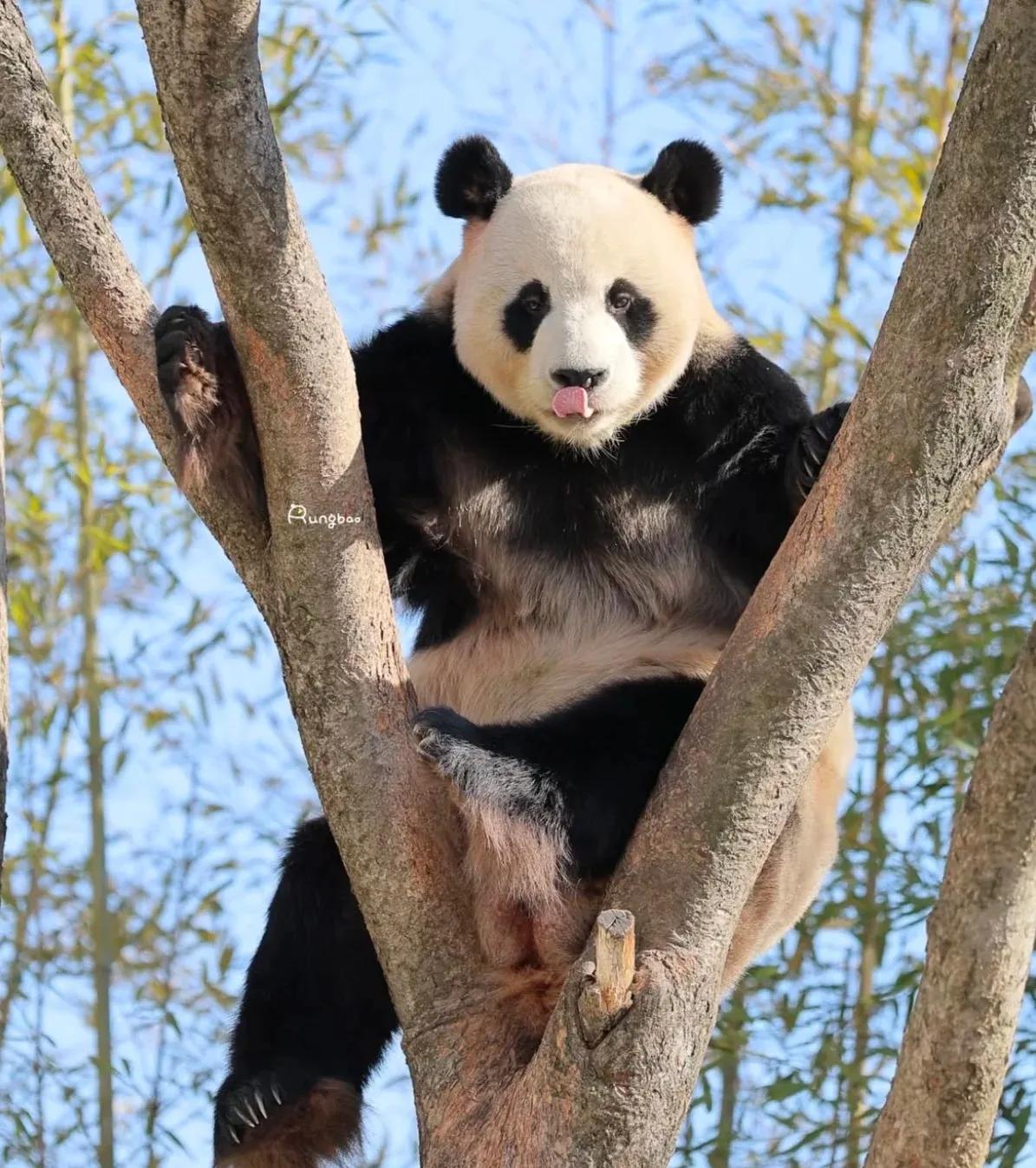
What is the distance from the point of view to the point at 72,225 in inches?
96.9

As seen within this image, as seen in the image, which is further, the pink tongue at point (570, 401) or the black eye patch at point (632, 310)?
the black eye patch at point (632, 310)

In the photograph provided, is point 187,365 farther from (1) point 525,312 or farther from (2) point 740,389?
(2) point 740,389

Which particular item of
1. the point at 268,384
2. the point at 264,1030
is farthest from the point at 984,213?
the point at 264,1030

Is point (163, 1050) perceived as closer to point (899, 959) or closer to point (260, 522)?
point (899, 959)

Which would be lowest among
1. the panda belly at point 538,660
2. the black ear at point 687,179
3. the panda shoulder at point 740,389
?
the panda belly at point 538,660

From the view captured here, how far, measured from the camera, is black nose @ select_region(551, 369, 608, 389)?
2.94 meters

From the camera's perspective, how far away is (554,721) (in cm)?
276

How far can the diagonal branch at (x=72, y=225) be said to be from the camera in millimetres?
2451

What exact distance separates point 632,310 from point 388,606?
3.29 ft

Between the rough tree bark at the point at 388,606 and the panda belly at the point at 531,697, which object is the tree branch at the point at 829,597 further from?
the panda belly at the point at 531,697

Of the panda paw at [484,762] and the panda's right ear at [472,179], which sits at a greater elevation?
the panda's right ear at [472,179]

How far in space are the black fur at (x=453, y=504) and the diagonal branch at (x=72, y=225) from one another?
1.96 ft

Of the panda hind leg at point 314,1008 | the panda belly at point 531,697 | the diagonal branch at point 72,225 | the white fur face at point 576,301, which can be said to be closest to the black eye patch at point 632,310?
the white fur face at point 576,301

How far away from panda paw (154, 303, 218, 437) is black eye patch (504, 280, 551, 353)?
696mm
